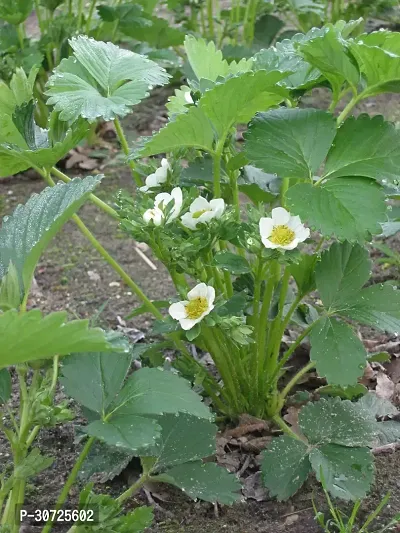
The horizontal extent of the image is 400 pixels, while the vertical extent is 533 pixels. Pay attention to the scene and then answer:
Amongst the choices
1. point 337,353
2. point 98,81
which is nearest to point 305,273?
point 337,353

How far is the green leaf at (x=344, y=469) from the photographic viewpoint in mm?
1146

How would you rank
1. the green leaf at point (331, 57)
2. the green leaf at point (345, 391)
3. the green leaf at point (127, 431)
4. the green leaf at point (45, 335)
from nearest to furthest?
the green leaf at point (45, 335)
the green leaf at point (127, 431)
the green leaf at point (331, 57)
the green leaf at point (345, 391)

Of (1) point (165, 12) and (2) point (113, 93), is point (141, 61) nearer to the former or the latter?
(2) point (113, 93)

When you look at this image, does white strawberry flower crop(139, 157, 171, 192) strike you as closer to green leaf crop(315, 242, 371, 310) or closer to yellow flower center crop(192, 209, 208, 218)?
yellow flower center crop(192, 209, 208, 218)

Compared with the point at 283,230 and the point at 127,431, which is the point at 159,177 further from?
the point at 127,431

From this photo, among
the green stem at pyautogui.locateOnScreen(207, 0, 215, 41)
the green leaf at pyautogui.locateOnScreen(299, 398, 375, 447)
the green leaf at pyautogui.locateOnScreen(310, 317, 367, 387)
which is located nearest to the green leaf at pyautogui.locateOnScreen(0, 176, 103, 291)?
the green leaf at pyautogui.locateOnScreen(310, 317, 367, 387)

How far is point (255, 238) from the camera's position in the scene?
1079mm

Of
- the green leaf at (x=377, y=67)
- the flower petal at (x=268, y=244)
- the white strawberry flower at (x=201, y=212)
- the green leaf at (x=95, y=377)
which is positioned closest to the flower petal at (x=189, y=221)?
the white strawberry flower at (x=201, y=212)

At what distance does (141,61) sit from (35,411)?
0.61 meters

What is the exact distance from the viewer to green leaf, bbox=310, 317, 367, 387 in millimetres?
1130

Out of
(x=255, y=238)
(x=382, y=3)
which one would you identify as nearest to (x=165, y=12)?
(x=382, y=3)

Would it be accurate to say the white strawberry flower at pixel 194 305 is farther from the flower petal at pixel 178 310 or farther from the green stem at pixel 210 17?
the green stem at pixel 210 17

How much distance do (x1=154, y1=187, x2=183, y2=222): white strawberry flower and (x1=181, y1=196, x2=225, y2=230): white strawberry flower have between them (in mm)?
16

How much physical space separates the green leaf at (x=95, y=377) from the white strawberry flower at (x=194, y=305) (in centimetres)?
10
